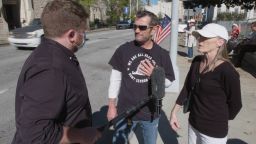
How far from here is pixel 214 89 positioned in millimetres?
2865

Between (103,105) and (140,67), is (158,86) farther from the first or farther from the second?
(103,105)

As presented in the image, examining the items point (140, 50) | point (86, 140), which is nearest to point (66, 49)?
point (86, 140)

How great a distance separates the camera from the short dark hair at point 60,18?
5.84 ft

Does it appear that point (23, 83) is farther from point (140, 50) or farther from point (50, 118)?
point (140, 50)

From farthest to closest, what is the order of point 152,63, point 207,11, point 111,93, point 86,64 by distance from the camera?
1. point 207,11
2. point 86,64
3. point 111,93
4. point 152,63

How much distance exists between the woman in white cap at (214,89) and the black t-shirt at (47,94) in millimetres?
1430

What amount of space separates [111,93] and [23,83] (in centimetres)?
176

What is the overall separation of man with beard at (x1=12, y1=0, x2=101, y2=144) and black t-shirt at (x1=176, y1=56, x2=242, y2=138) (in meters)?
1.34

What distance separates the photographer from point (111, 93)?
344 centimetres

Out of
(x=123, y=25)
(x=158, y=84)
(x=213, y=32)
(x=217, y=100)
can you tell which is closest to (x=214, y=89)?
(x=217, y=100)

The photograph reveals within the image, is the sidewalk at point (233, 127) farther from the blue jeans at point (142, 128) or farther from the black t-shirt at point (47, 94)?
the black t-shirt at point (47, 94)

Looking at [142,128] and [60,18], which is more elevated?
[60,18]

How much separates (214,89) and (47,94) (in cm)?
171

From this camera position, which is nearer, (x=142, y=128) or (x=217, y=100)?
(x=217, y=100)
